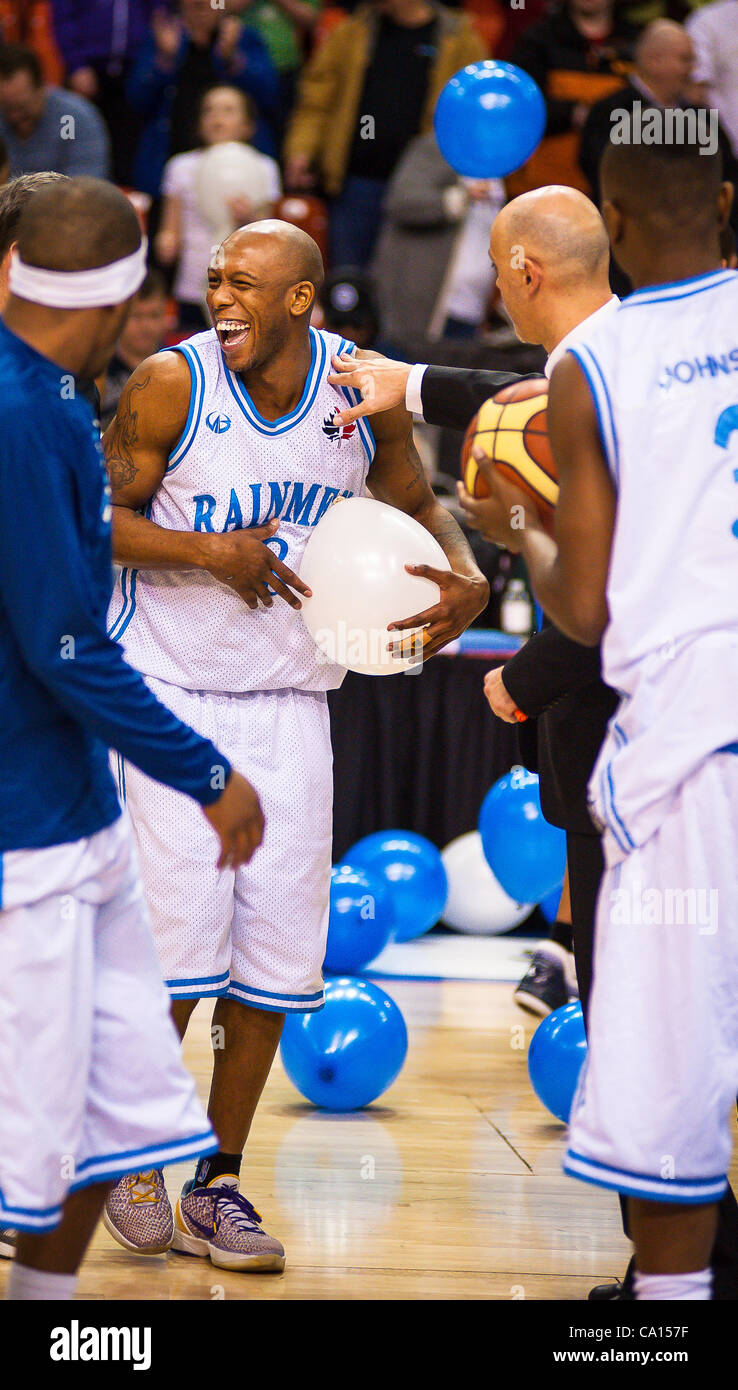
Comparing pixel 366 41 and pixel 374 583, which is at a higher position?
pixel 366 41

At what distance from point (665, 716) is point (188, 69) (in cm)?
707

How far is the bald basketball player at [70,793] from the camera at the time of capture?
2012 millimetres

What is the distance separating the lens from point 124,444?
303 centimetres

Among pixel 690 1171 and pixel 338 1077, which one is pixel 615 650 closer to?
pixel 690 1171

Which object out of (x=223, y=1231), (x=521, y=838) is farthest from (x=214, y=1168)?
(x=521, y=838)

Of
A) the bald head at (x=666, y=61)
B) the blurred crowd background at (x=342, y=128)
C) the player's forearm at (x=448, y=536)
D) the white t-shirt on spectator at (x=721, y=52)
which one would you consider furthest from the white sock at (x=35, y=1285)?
the white t-shirt on spectator at (x=721, y=52)

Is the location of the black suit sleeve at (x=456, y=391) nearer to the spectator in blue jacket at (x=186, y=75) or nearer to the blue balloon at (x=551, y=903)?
the blue balloon at (x=551, y=903)

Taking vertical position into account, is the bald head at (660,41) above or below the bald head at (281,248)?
above

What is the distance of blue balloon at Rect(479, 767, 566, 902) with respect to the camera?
209 inches

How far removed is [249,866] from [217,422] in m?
0.86

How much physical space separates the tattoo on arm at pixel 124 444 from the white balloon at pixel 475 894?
126 inches

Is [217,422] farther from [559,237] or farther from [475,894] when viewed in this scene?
[475,894]

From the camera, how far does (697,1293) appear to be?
85.2 inches
